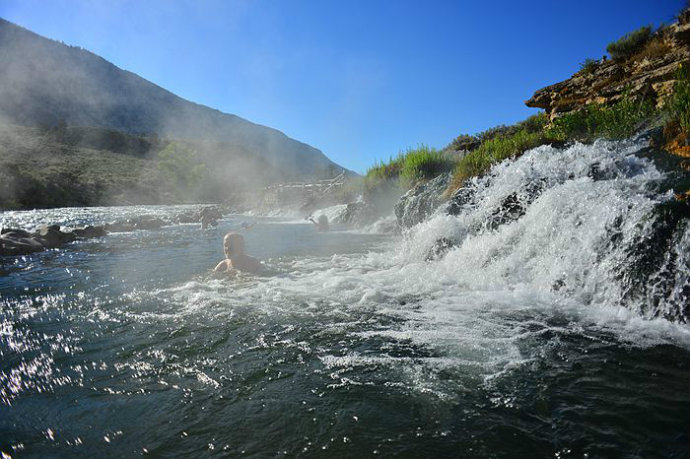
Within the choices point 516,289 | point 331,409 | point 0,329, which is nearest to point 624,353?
point 516,289

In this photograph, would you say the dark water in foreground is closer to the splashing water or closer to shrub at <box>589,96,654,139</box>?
the splashing water

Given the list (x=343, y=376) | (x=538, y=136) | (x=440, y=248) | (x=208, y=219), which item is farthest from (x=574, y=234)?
(x=208, y=219)

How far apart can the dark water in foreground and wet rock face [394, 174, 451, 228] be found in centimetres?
553

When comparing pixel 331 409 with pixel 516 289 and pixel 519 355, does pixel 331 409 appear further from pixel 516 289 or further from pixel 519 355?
pixel 516 289

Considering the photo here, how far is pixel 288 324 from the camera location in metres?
3.76

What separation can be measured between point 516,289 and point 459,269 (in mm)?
1274

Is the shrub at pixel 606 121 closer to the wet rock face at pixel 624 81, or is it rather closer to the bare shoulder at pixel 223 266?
the wet rock face at pixel 624 81

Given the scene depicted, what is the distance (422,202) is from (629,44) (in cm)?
866

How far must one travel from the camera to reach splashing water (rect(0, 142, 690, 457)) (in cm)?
189

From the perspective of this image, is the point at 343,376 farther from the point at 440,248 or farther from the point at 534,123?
the point at 534,123

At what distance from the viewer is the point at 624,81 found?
8.93 metres

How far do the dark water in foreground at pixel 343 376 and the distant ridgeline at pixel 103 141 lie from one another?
2763cm

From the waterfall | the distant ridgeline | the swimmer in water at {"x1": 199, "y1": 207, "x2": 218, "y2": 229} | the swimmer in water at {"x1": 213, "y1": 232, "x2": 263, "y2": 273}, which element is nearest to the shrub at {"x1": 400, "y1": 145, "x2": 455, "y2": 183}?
the waterfall

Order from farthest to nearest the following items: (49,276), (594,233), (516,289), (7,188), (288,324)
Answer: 1. (7,188)
2. (49,276)
3. (516,289)
4. (594,233)
5. (288,324)
